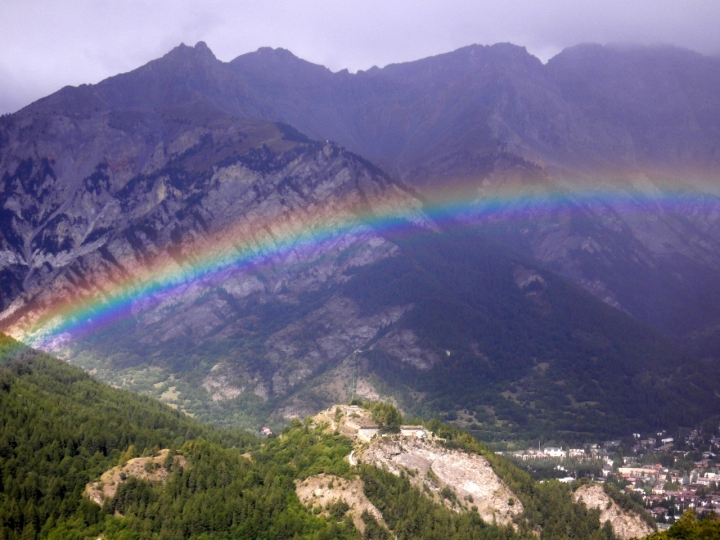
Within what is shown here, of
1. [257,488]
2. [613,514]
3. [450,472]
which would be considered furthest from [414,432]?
[613,514]

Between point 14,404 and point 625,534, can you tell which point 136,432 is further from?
point 625,534

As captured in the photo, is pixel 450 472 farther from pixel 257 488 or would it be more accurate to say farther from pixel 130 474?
pixel 130 474

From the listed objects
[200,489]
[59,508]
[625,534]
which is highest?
[59,508]

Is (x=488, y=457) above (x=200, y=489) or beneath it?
beneath

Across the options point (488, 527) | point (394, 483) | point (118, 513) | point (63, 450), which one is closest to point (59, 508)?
point (118, 513)

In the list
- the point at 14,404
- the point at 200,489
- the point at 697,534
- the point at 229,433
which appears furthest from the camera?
the point at 229,433

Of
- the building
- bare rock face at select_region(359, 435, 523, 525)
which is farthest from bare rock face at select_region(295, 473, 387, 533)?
the building
